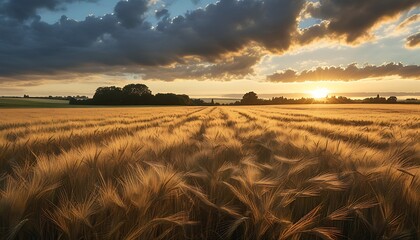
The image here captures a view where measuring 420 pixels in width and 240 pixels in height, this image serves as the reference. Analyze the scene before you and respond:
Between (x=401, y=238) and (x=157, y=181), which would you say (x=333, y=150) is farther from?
(x=157, y=181)

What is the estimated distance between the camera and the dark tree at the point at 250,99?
127113mm

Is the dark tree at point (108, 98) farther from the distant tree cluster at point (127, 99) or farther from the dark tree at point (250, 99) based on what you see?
the dark tree at point (250, 99)

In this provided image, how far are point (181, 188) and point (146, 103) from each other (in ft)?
319

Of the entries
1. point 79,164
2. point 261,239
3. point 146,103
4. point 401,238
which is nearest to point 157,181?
point 261,239

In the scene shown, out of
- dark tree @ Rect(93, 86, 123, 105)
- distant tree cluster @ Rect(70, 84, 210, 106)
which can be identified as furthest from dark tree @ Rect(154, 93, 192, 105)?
dark tree @ Rect(93, 86, 123, 105)

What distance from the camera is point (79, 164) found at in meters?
2.23

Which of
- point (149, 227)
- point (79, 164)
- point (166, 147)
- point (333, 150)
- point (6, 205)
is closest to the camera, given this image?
point (149, 227)

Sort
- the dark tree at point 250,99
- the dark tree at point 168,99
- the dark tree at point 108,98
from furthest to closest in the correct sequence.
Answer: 1. the dark tree at point 250,99
2. the dark tree at point 168,99
3. the dark tree at point 108,98

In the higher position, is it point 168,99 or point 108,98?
point 108,98

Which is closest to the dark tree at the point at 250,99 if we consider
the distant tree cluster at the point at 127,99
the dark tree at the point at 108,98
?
the distant tree cluster at the point at 127,99

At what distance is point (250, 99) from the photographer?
130 metres

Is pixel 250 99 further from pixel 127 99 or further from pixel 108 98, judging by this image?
pixel 108 98

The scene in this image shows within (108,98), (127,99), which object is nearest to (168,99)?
(127,99)

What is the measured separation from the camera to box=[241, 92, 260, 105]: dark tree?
127 m
